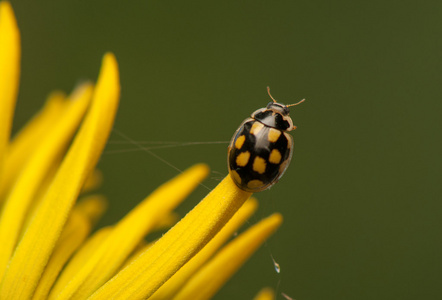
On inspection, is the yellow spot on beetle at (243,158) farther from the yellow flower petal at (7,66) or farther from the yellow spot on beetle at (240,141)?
the yellow flower petal at (7,66)

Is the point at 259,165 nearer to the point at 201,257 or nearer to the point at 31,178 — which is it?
the point at 201,257

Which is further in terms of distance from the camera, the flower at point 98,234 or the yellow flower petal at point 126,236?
the yellow flower petal at point 126,236

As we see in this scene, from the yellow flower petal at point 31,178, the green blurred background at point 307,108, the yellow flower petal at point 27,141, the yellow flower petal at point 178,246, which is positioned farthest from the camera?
the green blurred background at point 307,108

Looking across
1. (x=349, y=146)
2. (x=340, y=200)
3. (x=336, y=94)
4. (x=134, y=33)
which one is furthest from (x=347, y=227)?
(x=134, y=33)

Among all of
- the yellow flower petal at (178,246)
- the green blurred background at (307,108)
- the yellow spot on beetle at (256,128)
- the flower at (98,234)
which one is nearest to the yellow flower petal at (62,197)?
the flower at (98,234)

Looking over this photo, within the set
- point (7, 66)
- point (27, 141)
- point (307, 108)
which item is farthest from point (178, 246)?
point (307, 108)

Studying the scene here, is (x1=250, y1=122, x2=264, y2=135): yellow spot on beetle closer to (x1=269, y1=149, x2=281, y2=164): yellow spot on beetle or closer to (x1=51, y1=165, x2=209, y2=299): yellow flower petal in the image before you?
(x1=269, y1=149, x2=281, y2=164): yellow spot on beetle

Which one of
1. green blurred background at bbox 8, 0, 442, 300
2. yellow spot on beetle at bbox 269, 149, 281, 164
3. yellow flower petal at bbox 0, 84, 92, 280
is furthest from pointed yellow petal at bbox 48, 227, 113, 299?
green blurred background at bbox 8, 0, 442, 300

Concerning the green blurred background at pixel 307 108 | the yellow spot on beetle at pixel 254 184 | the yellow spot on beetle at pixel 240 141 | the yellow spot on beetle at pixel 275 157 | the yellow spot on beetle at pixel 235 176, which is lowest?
the yellow spot on beetle at pixel 235 176
